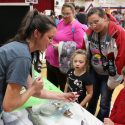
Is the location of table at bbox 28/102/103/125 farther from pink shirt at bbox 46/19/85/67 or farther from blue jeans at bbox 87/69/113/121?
pink shirt at bbox 46/19/85/67

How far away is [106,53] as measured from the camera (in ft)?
7.85

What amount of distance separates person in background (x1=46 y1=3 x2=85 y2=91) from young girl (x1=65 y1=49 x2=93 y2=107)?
0.71ft

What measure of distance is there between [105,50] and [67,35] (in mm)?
659

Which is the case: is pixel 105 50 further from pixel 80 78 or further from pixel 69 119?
pixel 69 119

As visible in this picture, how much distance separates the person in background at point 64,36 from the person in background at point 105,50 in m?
Result: 0.31

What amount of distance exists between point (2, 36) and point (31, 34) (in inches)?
49.5

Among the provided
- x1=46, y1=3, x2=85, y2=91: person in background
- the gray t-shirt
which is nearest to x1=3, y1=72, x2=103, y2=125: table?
the gray t-shirt

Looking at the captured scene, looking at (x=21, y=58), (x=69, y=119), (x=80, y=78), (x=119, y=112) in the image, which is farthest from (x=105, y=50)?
(x=21, y=58)

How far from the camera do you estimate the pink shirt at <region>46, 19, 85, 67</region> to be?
289 centimetres

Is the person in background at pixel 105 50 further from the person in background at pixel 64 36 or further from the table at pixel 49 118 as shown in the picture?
the table at pixel 49 118

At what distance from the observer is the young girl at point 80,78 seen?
257 centimetres

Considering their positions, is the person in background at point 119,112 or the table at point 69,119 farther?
the person in background at point 119,112

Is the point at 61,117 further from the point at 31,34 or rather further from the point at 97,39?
the point at 97,39

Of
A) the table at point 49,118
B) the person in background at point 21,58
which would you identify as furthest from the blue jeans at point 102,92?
the person in background at point 21,58
